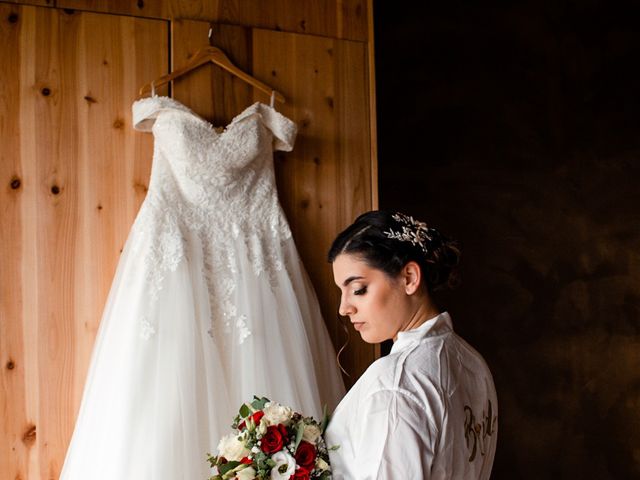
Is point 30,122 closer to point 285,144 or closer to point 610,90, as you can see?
point 285,144

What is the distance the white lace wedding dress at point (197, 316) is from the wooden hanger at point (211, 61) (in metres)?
0.07

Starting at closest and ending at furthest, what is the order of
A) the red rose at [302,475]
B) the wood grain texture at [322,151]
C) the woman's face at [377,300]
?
the red rose at [302,475] → the woman's face at [377,300] → the wood grain texture at [322,151]

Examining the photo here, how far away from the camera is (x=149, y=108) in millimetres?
2471

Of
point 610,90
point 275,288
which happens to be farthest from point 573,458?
point 275,288

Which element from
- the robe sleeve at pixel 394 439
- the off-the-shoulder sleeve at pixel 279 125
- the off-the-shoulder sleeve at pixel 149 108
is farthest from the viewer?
the off-the-shoulder sleeve at pixel 279 125

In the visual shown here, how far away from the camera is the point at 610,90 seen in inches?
197

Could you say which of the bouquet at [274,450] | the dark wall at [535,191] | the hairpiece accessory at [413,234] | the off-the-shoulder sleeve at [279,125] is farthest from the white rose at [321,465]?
the dark wall at [535,191]

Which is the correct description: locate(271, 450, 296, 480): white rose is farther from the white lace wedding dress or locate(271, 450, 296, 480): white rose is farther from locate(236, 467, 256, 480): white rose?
the white lace wedding dress

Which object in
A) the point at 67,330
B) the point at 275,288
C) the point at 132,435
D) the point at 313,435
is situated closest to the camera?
the point at 313,435

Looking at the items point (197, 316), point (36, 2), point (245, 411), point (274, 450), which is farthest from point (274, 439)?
point (36, 2)

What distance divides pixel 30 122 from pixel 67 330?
26.3 inches

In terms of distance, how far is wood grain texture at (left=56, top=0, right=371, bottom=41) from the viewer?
2.57 m

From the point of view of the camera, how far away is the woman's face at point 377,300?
1.77m

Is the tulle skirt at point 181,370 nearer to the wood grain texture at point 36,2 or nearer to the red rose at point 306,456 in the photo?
the red rose at point 306,456
